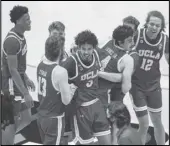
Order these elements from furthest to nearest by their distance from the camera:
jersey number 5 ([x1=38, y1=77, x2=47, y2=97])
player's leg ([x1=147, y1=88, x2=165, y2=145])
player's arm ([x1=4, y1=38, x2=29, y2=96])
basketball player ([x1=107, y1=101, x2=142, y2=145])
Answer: player's leg ([x1=147, y1=88, x2=165, y2=145])
player's arm ([x1=4, y1=38, x2=29, y2=96])
jersey number 5 ([x1=38, y1=77, x2=47, y2=97])
basketball player ([x1=107, y1=101, x2=142, y2=145])

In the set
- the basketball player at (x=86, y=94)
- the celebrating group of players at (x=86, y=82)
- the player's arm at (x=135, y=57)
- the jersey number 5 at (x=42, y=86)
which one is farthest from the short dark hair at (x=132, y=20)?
the jersey number 5 at (x=42, y=86)

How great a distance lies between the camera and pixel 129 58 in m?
2.39

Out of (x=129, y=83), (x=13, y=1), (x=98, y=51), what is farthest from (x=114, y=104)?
(x=13, y=1)

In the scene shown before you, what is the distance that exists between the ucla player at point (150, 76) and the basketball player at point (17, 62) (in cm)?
64

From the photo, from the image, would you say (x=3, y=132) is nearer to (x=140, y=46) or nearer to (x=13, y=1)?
(x=13, y=1)

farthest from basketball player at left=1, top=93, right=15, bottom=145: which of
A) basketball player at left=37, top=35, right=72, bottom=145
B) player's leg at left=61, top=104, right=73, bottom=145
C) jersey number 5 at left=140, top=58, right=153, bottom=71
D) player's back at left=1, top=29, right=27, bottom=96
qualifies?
jersey number 5 at left=140, top=58, right=153, bottom=71

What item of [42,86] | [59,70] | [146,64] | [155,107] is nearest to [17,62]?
[42,86]

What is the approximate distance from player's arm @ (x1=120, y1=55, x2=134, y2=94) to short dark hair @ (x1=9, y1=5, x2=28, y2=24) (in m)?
0.63

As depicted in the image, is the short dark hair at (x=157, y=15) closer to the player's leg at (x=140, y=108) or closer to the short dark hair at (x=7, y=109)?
the player's leg at (x=140, y=108)

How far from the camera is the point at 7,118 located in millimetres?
2527

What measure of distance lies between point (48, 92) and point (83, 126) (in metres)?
0.28

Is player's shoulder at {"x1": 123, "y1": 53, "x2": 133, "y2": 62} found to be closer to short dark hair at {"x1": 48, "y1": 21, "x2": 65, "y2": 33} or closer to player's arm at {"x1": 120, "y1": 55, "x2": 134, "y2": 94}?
player's arm at {"x1": 120, "y1": 55, "x2": 134, "y2": 94}

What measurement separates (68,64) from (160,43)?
601 mm

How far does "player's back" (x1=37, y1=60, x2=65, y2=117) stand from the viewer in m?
2.21
